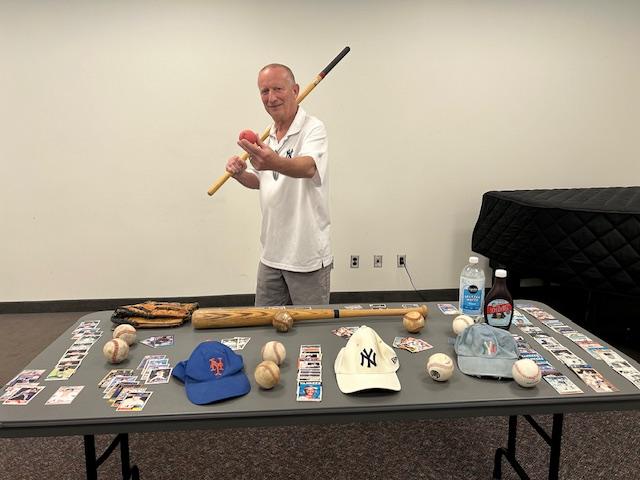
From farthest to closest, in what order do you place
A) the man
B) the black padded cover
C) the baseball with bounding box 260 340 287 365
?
1. the black padded cover
2. the man
3. the baseball with bounding box 260 340 287 365

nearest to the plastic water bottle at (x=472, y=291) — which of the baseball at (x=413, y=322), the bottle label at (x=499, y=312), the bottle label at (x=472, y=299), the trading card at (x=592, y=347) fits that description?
the bottle label at (x=472, y=299)

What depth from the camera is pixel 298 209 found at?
6.57 feet

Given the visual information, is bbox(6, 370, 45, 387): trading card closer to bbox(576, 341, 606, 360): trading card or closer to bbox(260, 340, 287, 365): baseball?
bbox(260, 340, 287, 365): baseball

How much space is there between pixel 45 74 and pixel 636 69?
14.4ft

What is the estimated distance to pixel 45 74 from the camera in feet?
10.7

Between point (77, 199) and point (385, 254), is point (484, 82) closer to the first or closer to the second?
point (385, 254)

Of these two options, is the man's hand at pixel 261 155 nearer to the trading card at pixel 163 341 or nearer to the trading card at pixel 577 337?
the trading card at pixel 163 341

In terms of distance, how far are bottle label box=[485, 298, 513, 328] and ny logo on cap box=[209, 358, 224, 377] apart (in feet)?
2.83

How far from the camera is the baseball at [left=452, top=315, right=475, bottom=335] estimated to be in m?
1.45

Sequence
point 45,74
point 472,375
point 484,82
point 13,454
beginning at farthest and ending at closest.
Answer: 1. point 484,82
2. point 45,74
3. point 13,454
4. point 472,375

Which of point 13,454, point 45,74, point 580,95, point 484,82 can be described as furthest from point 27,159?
point 580,95

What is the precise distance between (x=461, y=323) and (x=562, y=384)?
347 millimetres

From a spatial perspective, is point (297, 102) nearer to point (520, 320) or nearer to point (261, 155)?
point (261, 155)

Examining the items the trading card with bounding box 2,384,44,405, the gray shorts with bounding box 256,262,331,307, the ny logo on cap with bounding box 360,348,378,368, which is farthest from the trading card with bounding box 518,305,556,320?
the trading card with bounding box 2,384,44,405
